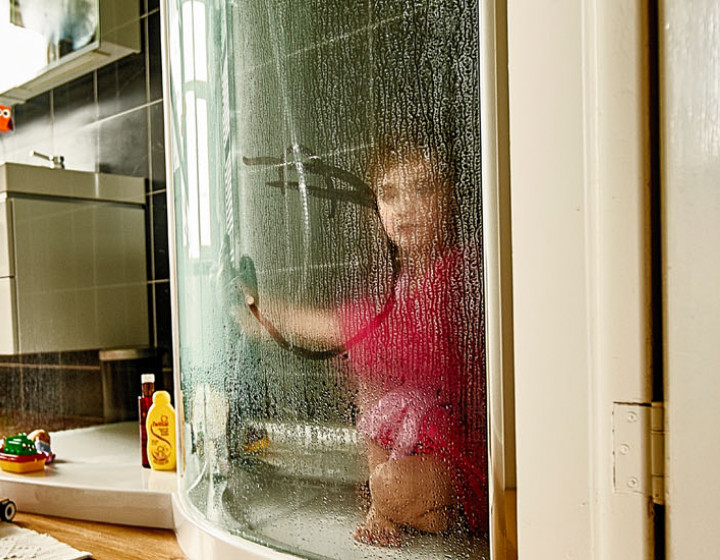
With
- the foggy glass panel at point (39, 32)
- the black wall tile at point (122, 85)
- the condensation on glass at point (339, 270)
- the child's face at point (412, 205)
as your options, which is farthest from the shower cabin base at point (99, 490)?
the foggy glass panel at point (39, 32)

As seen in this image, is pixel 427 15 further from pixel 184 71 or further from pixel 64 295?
pixel 64 295

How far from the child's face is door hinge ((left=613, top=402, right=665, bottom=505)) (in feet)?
0.83

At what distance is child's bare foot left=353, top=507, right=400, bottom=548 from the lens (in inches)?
26.1

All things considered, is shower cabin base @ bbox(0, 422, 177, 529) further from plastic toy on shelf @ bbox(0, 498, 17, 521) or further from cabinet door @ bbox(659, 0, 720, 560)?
cabinet door @ bbox(659, 0, 720, 560)

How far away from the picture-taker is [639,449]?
42 cm

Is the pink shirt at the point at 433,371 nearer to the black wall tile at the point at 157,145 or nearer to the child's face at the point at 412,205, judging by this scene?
the child's face at the point at 412,205

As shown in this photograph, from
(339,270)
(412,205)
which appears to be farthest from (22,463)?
(412,205)

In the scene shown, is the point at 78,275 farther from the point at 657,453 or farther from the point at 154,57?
the point at 657,453

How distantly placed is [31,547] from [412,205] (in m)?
0.82

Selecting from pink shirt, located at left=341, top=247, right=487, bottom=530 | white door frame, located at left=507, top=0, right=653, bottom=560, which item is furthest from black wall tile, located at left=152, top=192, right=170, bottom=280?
white door frame, located at left=507, top=0, right=653, bottom=560

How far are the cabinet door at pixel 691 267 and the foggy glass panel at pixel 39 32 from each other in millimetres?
1648

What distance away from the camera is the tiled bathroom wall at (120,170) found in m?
1.79

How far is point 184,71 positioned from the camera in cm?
94

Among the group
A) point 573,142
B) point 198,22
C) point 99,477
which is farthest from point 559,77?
point 99,477
